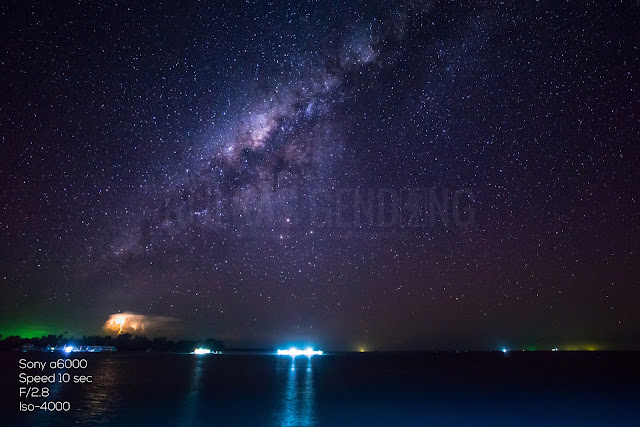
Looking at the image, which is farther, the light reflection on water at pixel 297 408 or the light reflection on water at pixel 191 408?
the light reflection on water at pixel 297 408

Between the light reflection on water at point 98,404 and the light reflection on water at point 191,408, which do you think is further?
the light reflection on water at point 98,404

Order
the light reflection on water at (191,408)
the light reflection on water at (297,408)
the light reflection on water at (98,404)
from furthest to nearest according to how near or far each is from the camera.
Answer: the light reflection on water at (297,408) → the light reflection on water at (98,404) → the light reflection on water at (191,408)

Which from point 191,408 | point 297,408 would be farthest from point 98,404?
point 297,408

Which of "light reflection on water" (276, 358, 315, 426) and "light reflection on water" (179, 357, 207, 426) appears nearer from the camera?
"light reflection on water" (179, 357, 207, 426)

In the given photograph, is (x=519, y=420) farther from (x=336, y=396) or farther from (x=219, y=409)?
(x=219, y=409)

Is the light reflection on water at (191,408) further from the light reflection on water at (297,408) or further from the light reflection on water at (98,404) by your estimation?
the light reflection on water at (297,408)

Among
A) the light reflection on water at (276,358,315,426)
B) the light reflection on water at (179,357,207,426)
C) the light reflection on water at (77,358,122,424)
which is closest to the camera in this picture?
the light reflection on water at (179,357,207,426)

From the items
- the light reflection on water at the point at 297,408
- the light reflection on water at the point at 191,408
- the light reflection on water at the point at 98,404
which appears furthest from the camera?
the light reflection on water at the point at 297,408

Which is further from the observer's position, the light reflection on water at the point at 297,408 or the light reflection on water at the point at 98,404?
the light reflection on water at the point at 297,408

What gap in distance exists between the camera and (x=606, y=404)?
3491 centimetres

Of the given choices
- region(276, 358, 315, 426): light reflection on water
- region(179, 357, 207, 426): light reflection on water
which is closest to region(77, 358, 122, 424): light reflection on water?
region(179, 357, 207, 426): light reflection on water

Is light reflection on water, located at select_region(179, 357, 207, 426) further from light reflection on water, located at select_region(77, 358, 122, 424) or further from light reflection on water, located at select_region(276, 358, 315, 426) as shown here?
light reflection on water, located at select_region(276, 358, 315, 426)

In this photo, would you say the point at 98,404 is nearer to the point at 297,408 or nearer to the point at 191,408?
the point at 191,408

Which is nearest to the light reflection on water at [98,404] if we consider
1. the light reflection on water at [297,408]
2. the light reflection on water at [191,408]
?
the light reflection on water at [191,408]
